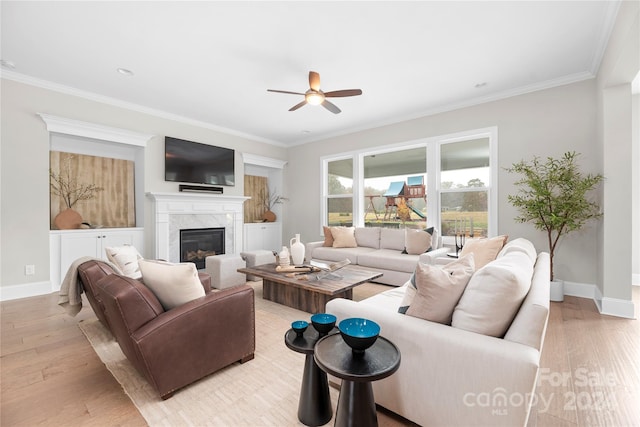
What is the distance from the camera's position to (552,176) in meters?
3.48

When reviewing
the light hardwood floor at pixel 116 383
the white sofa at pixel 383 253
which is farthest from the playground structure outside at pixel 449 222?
the light hardwood floor at pixel 116 383

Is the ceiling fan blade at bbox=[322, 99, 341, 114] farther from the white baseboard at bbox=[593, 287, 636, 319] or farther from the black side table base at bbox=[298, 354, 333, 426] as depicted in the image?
the white baseboard at bbox=[593, 287, 636, 319]

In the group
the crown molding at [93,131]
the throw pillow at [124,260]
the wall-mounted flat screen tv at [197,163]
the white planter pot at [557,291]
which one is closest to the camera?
the throw pillow at [124,260]

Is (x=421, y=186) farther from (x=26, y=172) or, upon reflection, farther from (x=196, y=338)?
(x=26, y=172)

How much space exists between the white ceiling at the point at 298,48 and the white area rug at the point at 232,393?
9.33 ft

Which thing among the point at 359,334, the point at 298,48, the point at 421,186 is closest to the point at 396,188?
the point at 421,186

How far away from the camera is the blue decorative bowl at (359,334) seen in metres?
1.17

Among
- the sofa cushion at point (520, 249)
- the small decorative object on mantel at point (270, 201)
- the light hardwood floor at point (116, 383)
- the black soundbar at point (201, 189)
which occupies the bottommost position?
the light hardwood floor at point (116, 383)

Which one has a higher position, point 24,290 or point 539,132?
point 539,132

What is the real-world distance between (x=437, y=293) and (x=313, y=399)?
33.4 inches

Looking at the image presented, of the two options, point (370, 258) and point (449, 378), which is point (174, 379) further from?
point (370, 258)

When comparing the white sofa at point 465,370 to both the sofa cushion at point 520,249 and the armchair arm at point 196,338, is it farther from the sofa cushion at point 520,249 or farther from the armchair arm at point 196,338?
the armchair arm at point 196,338

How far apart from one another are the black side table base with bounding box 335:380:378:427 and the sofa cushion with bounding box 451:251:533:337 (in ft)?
1.79

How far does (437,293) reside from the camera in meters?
1.43
